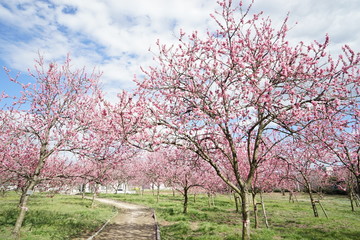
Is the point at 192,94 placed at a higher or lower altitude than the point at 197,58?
lower

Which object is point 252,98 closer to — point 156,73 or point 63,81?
point 156,73

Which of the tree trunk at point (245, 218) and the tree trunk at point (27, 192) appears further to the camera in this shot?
the tree trunk at point (27, 192)

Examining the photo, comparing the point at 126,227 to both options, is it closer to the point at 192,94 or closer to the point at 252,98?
the point at 192,94

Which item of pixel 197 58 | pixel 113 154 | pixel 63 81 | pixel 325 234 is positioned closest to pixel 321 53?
pixel 197 58

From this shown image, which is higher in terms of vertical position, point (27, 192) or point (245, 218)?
point (27, 192)

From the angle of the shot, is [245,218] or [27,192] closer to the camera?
A: [245,218]

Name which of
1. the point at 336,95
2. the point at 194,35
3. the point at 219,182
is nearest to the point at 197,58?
the point at 194,35

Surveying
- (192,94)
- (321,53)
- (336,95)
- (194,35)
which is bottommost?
(336,95)

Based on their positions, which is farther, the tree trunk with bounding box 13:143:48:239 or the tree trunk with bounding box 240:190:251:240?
the tree trunk with bounding box 13:143:48:239

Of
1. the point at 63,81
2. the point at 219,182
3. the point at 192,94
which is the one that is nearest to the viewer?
the point at 192,94

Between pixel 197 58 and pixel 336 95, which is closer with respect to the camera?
pixel 336 95

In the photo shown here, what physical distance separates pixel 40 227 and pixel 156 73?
10.6 meters

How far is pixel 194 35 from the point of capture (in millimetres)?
8711

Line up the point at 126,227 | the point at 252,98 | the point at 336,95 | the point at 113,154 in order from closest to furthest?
the point at 336,95, the point at 252,98, the point at 113,154, the point at 126,227
